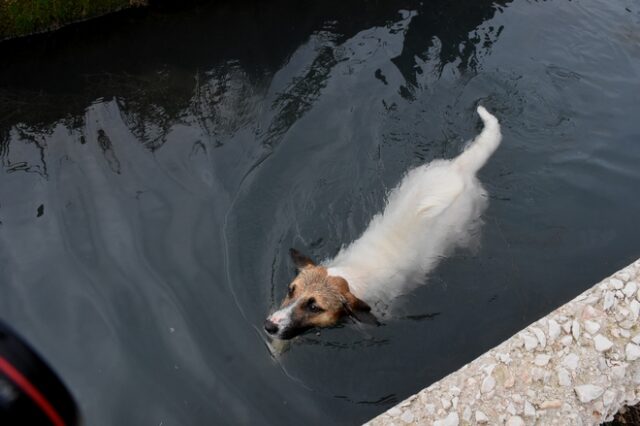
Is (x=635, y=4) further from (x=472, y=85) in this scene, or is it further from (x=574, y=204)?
(x=574, y=204)

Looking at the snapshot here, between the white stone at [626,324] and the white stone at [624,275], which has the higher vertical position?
the white stone at [624,275]

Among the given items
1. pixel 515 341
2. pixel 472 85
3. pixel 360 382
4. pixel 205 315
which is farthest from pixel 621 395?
pixel 472 85

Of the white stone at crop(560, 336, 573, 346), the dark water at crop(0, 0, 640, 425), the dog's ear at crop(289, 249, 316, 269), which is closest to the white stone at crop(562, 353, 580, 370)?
the white stone at crop(560, 336, 573, 346)

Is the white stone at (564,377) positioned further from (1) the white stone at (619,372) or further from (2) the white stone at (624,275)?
(2) the white stone at (624,275)

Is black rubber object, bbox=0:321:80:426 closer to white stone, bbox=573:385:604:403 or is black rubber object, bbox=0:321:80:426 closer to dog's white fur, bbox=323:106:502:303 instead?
white stone, bbox=573:385:604:403

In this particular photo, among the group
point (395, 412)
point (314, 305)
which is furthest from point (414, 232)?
point (395, 412)

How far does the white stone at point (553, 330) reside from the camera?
20.1 feet

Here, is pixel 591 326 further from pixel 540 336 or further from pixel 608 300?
pixel 540 336

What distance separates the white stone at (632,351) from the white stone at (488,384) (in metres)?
1.50

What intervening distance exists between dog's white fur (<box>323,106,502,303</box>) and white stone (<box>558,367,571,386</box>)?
2.55 meters

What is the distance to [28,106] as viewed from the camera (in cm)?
984

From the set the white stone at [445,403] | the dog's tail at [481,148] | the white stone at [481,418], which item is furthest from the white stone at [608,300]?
the dog's tail at [481,148]

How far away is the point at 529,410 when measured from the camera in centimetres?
563

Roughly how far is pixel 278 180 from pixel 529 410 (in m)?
5.02
